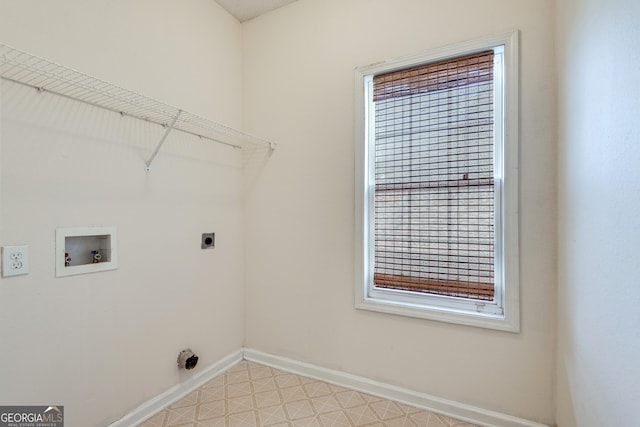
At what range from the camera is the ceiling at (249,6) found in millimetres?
2160

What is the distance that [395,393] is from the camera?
6.02 feet

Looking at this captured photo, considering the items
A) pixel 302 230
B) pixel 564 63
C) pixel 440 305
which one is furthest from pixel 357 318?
pixel 564 63

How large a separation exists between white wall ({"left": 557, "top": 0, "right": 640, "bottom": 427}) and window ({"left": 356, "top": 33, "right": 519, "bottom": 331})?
0.23 m

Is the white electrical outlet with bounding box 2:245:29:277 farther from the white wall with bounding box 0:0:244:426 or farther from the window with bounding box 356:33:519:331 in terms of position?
the window with bounding box 356:33:519:331

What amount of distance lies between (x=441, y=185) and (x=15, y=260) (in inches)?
78.2

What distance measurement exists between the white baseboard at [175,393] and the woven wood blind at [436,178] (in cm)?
120

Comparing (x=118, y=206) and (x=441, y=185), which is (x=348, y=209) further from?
(x=118, y=206)

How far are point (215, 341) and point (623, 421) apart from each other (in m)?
2.02

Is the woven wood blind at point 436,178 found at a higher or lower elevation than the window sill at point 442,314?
higher

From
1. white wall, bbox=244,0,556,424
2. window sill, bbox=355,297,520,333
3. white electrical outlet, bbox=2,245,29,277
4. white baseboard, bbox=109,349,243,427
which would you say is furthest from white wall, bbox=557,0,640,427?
white electrical outlet, bbox=2,245,29,277

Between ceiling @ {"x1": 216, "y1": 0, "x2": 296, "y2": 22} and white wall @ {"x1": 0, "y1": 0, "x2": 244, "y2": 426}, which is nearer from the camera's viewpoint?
white wall @ {"x1": 0, "y1": 0, "x2": 244, "y2": 426}

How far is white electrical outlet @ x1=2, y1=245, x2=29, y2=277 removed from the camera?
3.91ft

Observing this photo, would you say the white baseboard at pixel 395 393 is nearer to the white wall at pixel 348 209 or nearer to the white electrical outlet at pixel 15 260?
the white wall at pixel 348 209

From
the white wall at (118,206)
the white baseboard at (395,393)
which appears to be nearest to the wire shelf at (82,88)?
the white wall at (118,206)
